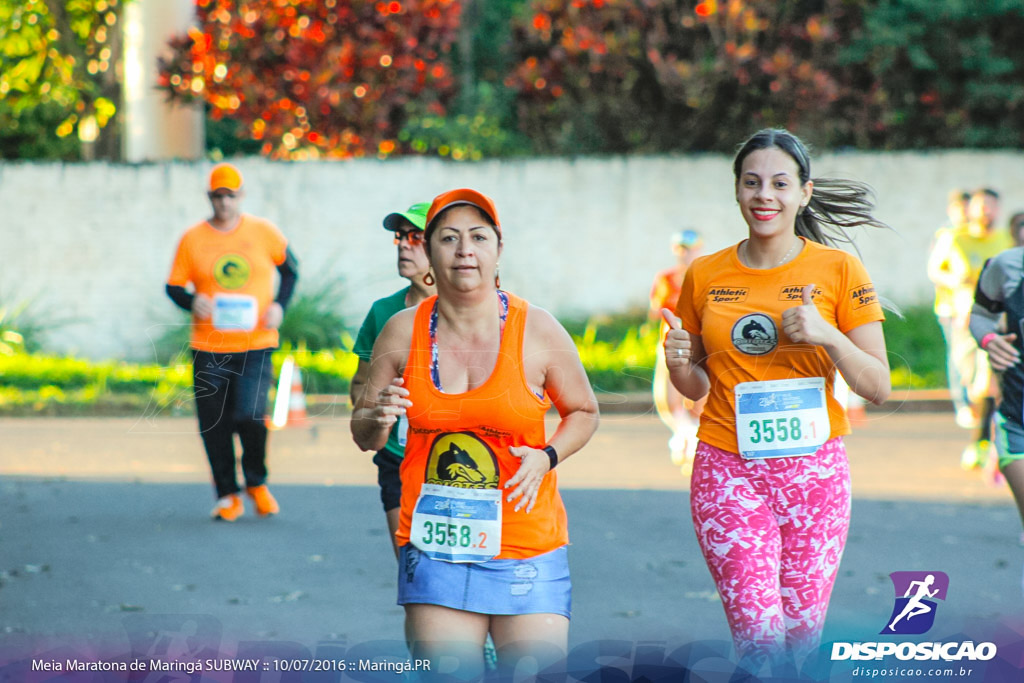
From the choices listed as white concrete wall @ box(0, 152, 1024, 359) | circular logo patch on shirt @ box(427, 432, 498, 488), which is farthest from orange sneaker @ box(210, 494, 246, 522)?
white concrete wall @ box(0, 152, 1024, 359)

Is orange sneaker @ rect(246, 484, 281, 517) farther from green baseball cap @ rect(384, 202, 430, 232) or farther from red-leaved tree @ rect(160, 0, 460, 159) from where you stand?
red-leaved tree @ rect(160, 0, 460, 159)

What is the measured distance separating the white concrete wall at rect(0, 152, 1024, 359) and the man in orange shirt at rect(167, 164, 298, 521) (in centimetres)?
923

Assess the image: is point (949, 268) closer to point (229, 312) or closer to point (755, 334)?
point (229, 312)

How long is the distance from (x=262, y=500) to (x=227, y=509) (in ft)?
0.78

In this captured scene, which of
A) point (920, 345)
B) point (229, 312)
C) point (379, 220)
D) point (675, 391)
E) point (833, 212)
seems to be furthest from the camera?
point (379, 220)

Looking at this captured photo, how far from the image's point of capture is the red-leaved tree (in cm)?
1845

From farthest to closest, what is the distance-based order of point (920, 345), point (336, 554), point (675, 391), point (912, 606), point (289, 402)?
point (920, 345) < point (289, 402) < point (675, 391) < point (336, 554) < point (912, 606)

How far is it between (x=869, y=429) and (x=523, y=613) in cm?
1022

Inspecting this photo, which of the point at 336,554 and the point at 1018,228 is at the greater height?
the point at 1018,228

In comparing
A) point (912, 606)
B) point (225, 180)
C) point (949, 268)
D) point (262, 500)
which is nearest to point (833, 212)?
point (912, 606)

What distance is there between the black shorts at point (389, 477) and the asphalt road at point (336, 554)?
1.78 ft

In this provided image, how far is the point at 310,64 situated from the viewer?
1841 cm

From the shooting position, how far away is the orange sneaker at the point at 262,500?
864 cm

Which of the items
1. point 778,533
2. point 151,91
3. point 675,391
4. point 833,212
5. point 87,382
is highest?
point 151,91
